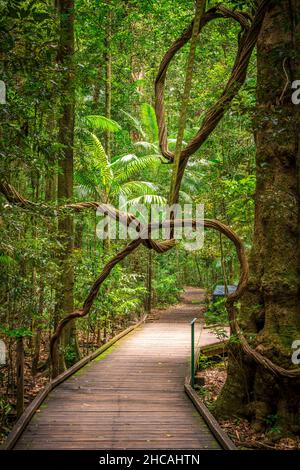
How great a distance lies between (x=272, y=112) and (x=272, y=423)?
12.8ft

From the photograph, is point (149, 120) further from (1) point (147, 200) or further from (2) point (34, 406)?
(2) point (34, 406)

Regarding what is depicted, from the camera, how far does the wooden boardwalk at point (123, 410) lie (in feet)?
16.4

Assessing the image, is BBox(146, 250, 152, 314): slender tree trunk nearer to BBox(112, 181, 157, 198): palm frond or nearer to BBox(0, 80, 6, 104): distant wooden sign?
BBox(112, 181, 157, 198): palm frond

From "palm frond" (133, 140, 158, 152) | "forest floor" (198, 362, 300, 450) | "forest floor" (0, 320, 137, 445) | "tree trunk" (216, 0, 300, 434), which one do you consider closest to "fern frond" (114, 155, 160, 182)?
"palm frond" (133, 140, 158, 152)

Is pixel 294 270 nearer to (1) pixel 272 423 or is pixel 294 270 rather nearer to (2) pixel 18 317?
(1) pixel 272 423

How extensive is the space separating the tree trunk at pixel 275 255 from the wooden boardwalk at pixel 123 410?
0.87 meters

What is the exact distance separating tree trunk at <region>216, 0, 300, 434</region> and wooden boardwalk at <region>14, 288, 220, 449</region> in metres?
0.87

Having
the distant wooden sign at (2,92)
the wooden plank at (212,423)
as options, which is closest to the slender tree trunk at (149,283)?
the wooden plank at (212,423)

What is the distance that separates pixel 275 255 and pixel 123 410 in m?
2.88

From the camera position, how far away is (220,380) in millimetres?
9555

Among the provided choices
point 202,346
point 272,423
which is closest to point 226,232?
point 272,423

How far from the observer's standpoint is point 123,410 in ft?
20.6

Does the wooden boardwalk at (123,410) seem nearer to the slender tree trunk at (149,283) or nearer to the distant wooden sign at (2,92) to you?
the distant wooden sign at (2,92)

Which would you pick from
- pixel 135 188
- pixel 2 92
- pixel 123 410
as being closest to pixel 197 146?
pixel 2 92
